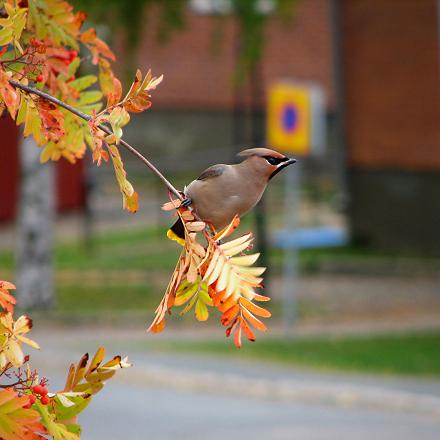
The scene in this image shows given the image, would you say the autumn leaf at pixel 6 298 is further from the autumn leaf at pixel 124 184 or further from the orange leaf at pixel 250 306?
the orange leaf at pixel 250 306

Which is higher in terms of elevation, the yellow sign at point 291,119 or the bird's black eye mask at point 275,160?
the yellow sign at point 291,119

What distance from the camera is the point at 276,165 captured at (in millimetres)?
2232

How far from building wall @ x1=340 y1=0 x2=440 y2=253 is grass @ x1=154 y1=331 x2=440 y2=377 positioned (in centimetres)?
748

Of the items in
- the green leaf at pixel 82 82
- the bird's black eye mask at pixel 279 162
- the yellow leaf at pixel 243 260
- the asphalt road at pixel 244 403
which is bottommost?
the yellow leaf at pixel 243 260

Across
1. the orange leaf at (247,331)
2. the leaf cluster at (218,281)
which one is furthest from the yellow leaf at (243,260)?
the orange leaf at (247,331)

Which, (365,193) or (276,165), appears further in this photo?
(365,193)

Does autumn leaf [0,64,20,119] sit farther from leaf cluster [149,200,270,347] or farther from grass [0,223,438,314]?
grass [0,223,438,314]

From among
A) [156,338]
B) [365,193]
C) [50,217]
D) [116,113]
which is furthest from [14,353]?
[365,193]

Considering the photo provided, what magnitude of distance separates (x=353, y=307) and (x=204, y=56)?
16120 millimetres

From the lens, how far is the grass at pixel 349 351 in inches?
515

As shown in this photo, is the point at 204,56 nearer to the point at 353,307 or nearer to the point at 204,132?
the point at 204,132

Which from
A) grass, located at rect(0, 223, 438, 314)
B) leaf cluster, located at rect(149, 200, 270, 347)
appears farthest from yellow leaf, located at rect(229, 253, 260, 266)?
grass, located at rect(0, 223, 438, 314)

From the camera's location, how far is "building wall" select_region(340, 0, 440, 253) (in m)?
21.8

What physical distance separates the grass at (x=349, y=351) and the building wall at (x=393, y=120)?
748 centimetres
